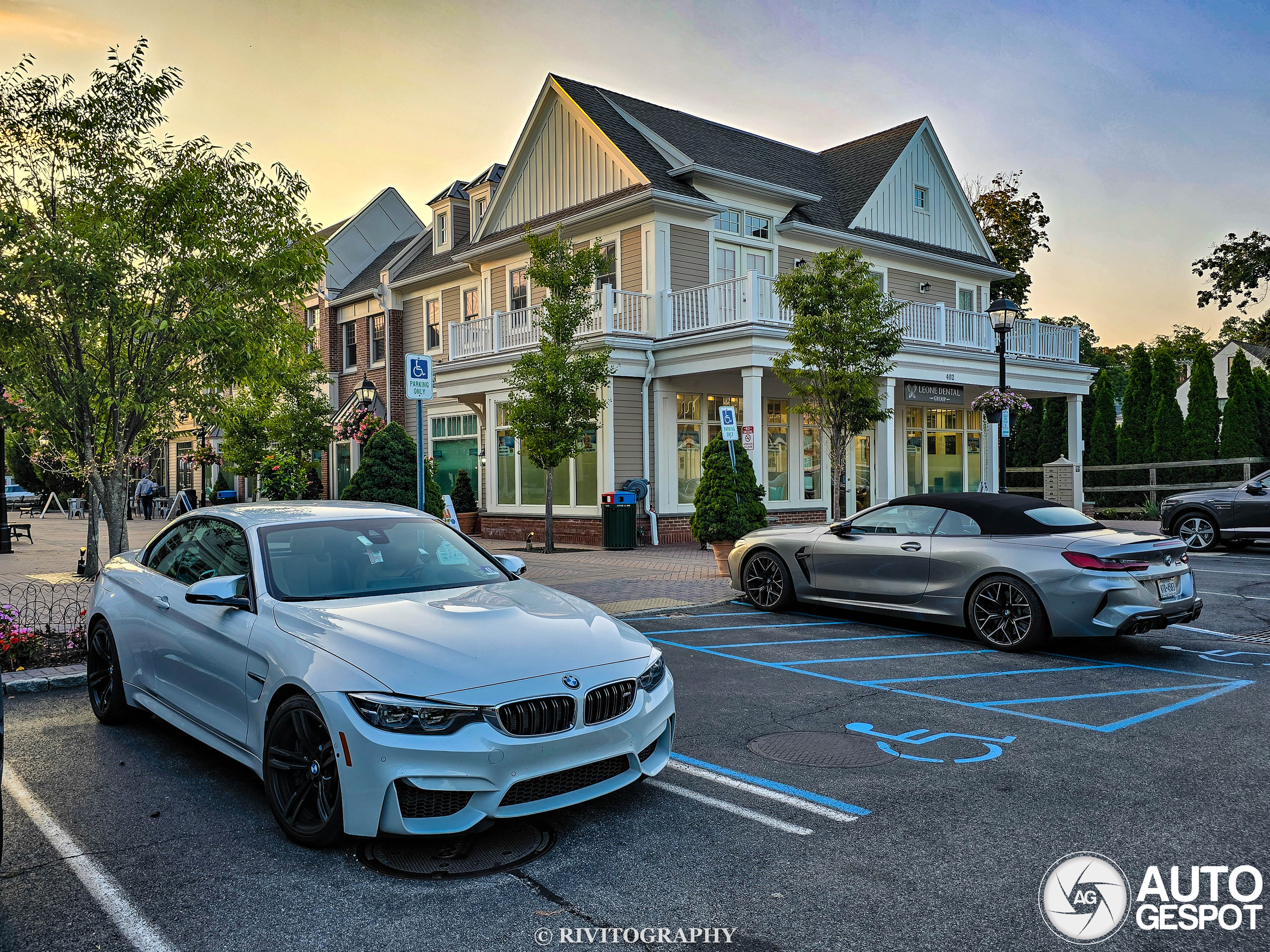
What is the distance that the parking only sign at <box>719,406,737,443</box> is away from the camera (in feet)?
52.7

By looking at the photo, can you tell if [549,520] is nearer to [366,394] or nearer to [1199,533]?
[366,394]

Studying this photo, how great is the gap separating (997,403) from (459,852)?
59.6ft

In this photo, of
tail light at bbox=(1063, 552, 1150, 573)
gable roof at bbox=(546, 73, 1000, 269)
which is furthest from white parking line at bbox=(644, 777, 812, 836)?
gable roof at bbox=(546, 73, 1000, 269)

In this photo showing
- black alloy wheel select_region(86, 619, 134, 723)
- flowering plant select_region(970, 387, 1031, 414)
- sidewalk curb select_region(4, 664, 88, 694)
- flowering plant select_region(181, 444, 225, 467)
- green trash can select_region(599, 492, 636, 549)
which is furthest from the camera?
flowering plant select_region(181, 444, 225, 467)

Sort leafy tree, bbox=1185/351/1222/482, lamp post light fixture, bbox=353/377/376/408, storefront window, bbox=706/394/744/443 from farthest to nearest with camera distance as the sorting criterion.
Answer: leafy tree, bbox=1185/351/1222/482 → lamp post light fixture, bbox=353/377/376/408 → storefront window, bbox=706/394/744/443

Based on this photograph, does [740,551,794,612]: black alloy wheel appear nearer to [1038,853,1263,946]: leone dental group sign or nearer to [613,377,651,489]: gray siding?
[1038,853,1263,946]: leone dental group sign

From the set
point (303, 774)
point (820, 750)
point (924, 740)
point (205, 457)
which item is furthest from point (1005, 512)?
point (205, 457)

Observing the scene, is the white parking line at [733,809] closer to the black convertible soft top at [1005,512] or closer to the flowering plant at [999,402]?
the black convertible soft top at [1005,512]

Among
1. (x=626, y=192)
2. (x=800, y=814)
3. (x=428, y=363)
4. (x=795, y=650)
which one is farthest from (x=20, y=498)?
(x=800, y=814)

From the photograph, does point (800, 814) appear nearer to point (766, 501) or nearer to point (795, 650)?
point (795, 650)

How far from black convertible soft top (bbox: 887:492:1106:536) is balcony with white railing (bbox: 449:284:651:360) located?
34.9 ft

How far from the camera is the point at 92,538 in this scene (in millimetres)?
12438

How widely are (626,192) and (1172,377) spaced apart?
19.6 metres

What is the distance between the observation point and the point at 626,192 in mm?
21250
